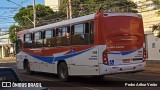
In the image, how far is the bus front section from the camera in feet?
52.7

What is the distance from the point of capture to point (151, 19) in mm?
40000

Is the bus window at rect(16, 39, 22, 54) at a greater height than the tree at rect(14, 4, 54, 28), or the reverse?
the tree at rect(14, 4, 54, 28)

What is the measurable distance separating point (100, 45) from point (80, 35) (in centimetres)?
164

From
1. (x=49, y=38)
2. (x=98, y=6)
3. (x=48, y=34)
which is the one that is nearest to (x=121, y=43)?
(x=49, y=38)

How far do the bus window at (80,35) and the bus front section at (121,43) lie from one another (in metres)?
1.04

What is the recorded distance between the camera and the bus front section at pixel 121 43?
16.1 m

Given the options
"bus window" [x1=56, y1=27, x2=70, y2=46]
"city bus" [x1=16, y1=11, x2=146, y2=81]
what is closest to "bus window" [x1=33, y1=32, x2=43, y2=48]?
"city bus" [x1=16, y1=11, x2=146, y2=81]

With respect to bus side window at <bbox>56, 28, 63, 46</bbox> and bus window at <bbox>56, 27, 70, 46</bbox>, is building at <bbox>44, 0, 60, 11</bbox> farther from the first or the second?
bus window at <bbox>56, 27, 70, 46</bbox>

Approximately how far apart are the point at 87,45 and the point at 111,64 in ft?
4.89

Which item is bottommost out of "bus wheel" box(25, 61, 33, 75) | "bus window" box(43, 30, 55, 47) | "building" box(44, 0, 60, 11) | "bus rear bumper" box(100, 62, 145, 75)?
"bus wheel" box(25, 61, 33, 75)

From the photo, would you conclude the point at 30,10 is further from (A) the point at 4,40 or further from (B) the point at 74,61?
(B) the point at 74,61

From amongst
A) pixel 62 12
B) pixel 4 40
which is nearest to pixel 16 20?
pixel 62 12

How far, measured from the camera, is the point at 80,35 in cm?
1739

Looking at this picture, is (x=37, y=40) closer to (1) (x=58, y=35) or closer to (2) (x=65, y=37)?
(1) (x=58, y=35)
